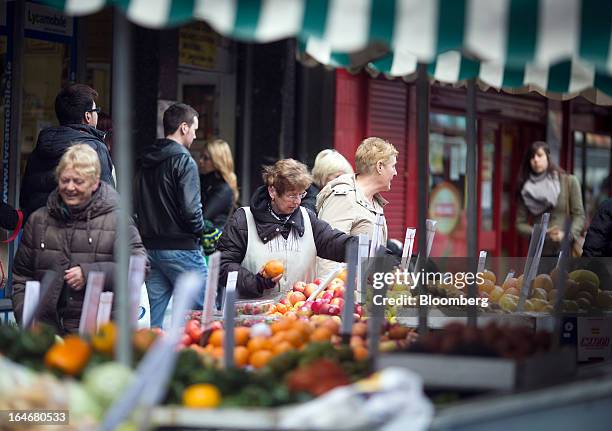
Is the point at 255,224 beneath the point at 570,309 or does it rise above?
above

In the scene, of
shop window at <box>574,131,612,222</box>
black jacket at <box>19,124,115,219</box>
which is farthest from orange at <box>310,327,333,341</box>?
shop window at <box>574,131,612,222</box>

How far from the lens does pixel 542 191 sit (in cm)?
1177

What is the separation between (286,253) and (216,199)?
279 cm

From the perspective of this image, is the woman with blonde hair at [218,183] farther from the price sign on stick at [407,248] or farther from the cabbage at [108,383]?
the cabbage at [108,383]

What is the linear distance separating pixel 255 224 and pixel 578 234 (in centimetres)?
560

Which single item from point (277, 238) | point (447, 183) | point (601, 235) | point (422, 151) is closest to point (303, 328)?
point (422, 151)

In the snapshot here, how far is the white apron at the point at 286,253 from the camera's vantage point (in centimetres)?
740

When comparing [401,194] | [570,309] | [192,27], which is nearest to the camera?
[570,309]

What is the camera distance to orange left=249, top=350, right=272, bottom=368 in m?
4.78

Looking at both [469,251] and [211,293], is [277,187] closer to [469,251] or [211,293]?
[211,293]

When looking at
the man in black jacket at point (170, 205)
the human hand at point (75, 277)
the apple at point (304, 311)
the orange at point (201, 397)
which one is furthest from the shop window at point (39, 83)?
the orange at point (201, 397)

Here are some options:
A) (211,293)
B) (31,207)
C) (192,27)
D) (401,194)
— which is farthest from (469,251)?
(401,194)

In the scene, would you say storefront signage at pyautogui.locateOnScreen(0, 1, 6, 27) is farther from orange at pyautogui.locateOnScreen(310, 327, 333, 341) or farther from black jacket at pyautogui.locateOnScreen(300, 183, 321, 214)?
orange at pyautogui.locateOnScreen(310, 327, 333, 341)

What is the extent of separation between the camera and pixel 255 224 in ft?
24.3
